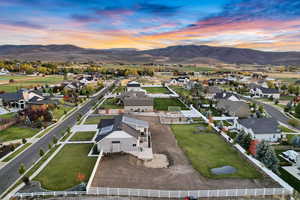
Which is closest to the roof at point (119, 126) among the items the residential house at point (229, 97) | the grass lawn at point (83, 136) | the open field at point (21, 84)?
the grass lawn at point (83, 136)

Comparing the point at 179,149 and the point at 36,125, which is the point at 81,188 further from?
the point at 36,125

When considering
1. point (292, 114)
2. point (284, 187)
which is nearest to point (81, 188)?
point (284, 187)

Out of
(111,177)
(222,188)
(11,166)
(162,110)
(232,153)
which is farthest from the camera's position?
(162,110)

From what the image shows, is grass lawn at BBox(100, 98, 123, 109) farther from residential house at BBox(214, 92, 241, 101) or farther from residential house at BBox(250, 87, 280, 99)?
residential house at BBox(250, 87, 280, 99)

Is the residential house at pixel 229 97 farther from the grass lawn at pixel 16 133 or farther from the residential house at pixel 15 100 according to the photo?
the residential house at pixel 15 100

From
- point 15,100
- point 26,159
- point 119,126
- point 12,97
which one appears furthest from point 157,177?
point 12,97

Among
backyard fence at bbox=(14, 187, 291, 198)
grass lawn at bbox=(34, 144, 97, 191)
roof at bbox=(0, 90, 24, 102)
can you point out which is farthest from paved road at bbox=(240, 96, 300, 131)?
roof at bbox=(0, 90, 24, 102)
